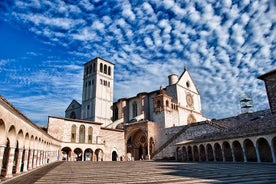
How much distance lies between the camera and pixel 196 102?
45.3m

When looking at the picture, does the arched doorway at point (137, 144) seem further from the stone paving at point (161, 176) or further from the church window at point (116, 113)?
the stone paving at point (161, 176)

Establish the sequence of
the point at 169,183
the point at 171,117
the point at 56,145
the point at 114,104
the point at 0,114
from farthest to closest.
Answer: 1. the point at 114,104
2. the point at 171,117
3. the point at 56,145
4. the point at 0,114
5. the point at 169,183

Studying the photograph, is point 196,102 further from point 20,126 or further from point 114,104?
point 20,126

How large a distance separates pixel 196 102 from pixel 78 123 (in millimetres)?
24879

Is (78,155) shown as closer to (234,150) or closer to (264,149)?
(234,150)

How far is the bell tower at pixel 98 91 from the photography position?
4891cm

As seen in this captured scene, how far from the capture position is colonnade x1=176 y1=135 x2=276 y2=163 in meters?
18.0

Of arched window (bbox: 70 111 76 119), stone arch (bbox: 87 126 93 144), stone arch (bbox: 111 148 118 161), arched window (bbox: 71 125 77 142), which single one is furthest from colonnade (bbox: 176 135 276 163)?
arched window (bbox: 70 111 76 119)

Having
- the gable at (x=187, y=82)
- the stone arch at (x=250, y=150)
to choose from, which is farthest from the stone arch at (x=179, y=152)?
the gable at (x=187, y=82)

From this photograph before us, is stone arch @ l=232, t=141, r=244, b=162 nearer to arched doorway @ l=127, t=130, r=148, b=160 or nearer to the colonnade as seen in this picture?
the colonnade

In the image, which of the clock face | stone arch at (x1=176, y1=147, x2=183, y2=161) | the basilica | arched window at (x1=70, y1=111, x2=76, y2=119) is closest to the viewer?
the basilica

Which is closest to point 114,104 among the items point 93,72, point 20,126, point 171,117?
point 93,72

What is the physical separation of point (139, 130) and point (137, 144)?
2.66 m

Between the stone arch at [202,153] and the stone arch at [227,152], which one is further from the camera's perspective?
the stone arch at [202,153]
